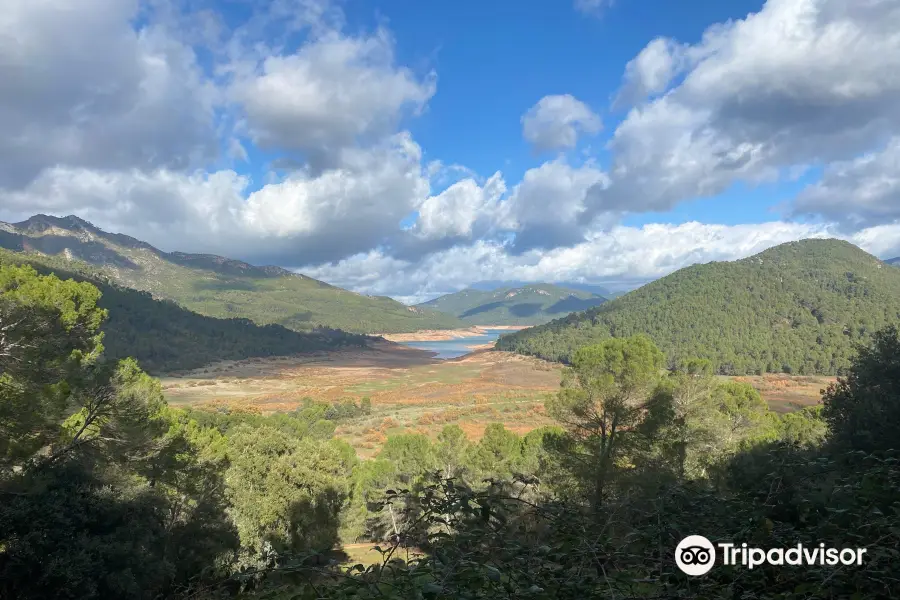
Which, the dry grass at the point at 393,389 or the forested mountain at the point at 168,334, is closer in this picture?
the dry grass at the point at 393,389

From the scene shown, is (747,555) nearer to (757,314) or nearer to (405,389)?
(405,389)

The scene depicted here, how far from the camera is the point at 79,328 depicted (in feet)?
46.6

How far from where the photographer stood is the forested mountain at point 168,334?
88.6 m

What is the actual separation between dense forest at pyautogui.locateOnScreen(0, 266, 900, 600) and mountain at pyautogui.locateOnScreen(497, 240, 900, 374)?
86813 millimetres

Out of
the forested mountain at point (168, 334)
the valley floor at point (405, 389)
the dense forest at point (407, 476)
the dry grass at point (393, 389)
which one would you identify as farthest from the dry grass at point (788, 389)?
the forested mountain at point (168, 334)

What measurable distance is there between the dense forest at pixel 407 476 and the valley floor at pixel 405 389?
2039 centimetres

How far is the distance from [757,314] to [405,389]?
93.2m

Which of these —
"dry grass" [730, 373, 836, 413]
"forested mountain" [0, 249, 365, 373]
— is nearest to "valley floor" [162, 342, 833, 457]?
"dry grass" [730, 373, 836, 413]

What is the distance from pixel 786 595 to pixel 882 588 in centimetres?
51

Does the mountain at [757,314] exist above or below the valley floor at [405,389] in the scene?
above

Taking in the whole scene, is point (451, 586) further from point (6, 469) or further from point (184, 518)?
point (184, 518)

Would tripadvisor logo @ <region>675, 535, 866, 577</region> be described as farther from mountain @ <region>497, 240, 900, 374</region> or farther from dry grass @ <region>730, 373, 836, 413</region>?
mountain @ <region>497, 240, 900, 374</region>

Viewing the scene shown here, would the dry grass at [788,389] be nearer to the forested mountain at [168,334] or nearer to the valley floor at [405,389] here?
the valley floor at [405,389]

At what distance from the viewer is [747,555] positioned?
2.75 meters
